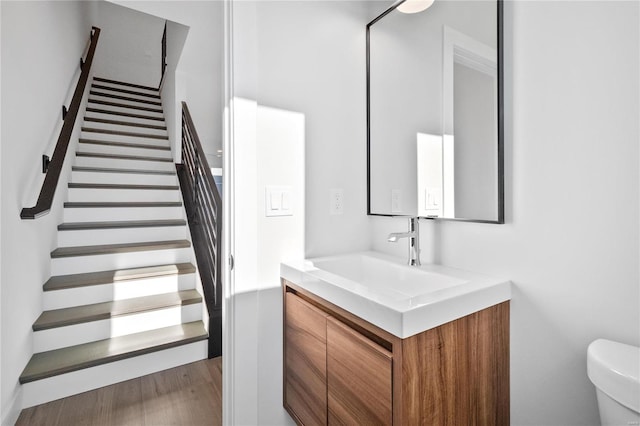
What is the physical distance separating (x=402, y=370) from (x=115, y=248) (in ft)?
8.60

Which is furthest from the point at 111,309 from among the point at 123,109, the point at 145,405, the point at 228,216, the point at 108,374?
the point at 123,109

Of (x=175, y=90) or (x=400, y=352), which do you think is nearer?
(x=400, y=352)

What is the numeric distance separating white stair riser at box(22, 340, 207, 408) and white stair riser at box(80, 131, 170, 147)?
289cm

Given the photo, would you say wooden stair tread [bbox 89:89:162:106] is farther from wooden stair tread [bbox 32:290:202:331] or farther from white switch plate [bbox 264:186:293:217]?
white switch plate [bbox 264:186:293:217]

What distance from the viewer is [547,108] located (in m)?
0.88

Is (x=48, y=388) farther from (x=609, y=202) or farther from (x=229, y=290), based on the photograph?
(x=609, y=202)

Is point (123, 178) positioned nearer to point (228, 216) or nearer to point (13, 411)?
point (13, 411)

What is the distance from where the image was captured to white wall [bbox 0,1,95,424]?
148cm

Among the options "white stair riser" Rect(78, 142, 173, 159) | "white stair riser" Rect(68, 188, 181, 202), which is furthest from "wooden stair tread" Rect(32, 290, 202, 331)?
"white stair riser" Rect(78, 142, 173, 159)

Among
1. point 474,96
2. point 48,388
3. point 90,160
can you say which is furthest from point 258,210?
point 90,160

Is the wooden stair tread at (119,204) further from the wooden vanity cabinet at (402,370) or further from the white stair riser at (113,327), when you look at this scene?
the wooden vanity cabinet at (402,370)

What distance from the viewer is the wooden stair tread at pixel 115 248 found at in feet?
7.85

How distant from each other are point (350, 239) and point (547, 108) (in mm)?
878

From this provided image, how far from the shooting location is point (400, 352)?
29.2 inches
